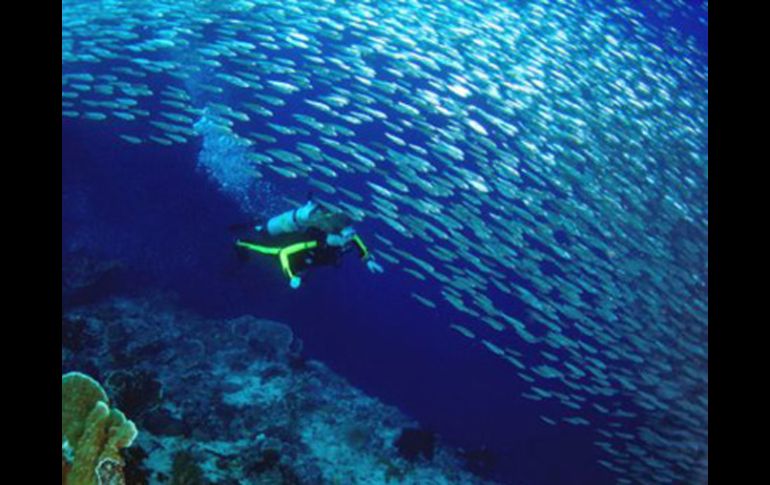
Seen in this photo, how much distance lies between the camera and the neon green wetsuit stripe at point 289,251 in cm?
663

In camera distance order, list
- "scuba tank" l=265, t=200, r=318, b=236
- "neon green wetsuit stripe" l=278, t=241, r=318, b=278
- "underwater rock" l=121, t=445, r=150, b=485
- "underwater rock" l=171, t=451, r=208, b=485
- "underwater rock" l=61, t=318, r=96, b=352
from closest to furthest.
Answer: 1. "underwater rock" l=121, t=445, r=150, b=485
2. "neon green wetsuit stripe" l=278, t=241, r=318, b=278
3. "underwater rock" l=171, t=451, r=208, b=485
4. "scuba tank" l=265, t=200, r=318, b=236
5. "underwater rock" l=61, t=318, r=96, b=352

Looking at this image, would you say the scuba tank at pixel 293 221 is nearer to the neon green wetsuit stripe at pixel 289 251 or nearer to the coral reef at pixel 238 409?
the neon green wetsuit stripe at pixel 289 251

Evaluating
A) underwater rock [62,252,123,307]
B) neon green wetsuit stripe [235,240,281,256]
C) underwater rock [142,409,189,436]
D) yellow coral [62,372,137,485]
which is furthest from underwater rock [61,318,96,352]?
yellow coral [62,372,137,485]

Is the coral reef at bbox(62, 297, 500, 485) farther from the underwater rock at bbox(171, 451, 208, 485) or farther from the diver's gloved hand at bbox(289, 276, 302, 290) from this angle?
the diver's gloved hand at bbox(289, 276, 302, 290)

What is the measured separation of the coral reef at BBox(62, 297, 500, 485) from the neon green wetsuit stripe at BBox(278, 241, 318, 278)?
3.17m

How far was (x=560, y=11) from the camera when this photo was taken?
56.6ft

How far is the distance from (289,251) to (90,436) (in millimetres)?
3173

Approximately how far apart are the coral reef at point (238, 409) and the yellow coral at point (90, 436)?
236cm

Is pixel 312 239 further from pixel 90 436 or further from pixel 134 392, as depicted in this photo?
pixel 134 392

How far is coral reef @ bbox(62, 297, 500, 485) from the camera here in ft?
26.0

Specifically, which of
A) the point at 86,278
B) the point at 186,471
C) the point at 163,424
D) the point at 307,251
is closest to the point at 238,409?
the point at 163,424

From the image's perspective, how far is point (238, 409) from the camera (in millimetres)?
10109
